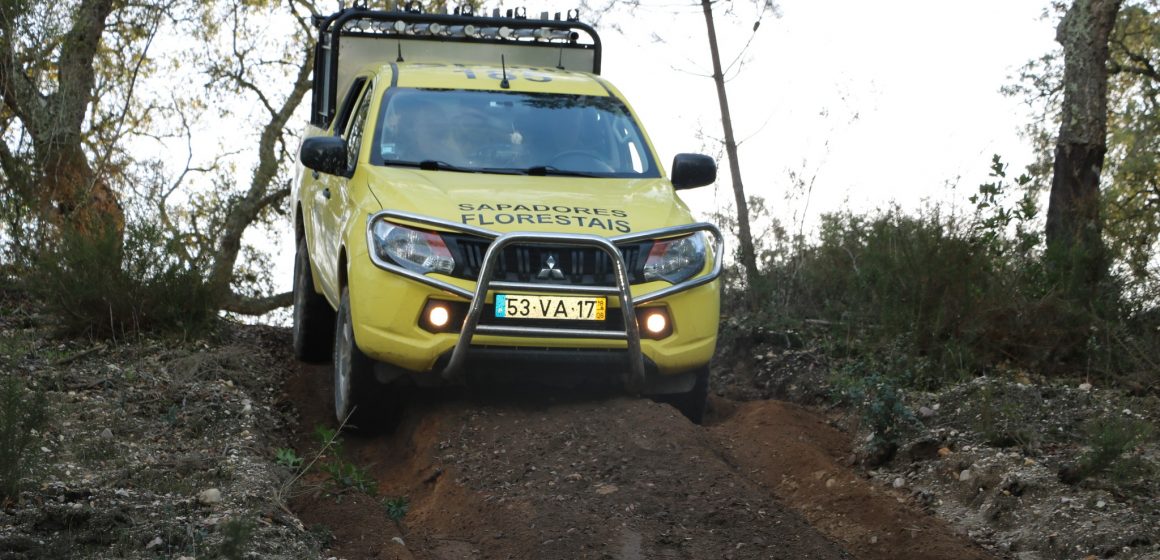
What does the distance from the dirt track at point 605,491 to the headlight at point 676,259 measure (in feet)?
2.51

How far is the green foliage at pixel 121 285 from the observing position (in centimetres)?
959

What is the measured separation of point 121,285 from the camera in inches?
380

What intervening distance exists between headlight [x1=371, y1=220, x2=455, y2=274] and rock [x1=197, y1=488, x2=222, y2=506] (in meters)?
1.76

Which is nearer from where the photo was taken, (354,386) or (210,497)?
(210,497)

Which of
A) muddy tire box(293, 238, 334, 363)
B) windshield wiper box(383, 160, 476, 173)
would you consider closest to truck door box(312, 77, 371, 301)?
windshield wiper box(383, 160, 476, 173)

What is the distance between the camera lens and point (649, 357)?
7.41 m

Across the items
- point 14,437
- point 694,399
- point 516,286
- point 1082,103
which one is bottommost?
point 694,399

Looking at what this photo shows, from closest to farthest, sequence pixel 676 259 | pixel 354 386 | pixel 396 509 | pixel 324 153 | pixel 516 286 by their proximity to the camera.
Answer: pixel 396 509 → pixel 516 286 → pixel 676 259 → pixel 354 386 → pixel 324 153

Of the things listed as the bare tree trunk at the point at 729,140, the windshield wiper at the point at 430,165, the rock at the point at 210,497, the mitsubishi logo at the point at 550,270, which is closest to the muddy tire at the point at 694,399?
the mitsubishi logo at the point at 550,270

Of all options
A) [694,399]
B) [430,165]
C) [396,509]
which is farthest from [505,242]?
[694,399]

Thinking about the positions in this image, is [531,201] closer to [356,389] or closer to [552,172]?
[552,172]

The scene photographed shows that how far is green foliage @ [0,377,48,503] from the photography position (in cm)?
531

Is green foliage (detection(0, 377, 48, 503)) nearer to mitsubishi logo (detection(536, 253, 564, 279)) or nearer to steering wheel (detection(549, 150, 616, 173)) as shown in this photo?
mitsubishi logo (detection(536, 253, 564, 279))

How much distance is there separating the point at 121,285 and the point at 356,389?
9.57 feet
